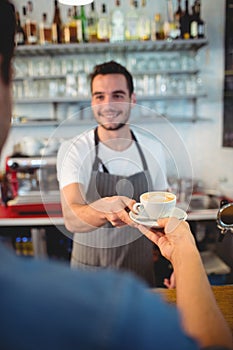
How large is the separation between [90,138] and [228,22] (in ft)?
5.13

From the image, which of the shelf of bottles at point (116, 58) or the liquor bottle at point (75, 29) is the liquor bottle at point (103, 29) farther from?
the liquor bottle at point (75, 29)

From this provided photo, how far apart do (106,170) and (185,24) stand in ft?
5.17

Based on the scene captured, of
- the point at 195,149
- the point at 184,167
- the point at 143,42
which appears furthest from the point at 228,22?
the point at 184,167

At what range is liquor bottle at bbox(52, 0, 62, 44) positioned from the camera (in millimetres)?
2285

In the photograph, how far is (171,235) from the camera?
26.1 inches

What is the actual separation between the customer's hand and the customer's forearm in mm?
60

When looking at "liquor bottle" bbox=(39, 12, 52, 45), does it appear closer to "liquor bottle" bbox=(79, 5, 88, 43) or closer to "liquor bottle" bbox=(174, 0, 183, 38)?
"liquor bottle" bbox=(79, 5, 88, 43)

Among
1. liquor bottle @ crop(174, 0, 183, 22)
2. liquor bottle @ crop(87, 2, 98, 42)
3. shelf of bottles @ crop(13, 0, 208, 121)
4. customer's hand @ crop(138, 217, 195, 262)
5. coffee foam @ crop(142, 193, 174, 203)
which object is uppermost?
liquor bottle @ crop(174, 0, 183, 22)

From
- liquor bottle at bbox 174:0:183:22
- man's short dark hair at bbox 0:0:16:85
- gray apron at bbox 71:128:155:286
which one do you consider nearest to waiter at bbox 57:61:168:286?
gray apron at bbox 71:128:155:286

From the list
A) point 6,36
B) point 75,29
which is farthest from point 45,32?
point 6,36

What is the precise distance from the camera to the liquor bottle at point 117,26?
225cm

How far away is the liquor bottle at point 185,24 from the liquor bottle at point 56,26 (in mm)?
818

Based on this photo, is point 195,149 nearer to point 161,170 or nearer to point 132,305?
point 161,170

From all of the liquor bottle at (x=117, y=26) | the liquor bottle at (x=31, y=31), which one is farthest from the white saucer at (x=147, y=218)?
the liquor bottle at (x=31, y=31)
